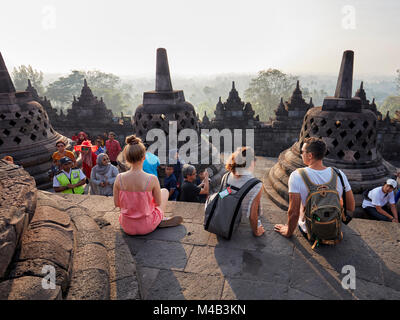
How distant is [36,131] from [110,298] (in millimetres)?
7096

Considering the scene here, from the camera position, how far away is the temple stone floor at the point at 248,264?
2.27 meters

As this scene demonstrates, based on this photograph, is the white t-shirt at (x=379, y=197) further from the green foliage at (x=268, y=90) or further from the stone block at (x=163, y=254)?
the green foliage at (x=268, y=90)

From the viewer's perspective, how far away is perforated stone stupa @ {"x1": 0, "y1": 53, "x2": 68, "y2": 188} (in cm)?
691

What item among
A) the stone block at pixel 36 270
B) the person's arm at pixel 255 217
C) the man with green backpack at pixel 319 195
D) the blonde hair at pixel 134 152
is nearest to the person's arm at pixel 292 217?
the man with green backpack at pixel 319 195

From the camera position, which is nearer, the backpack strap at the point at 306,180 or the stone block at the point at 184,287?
the stone block at the point at 184,287

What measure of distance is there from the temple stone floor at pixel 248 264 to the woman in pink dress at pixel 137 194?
0.17 meters

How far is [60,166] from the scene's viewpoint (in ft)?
16.1

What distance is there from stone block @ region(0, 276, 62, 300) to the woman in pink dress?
1.23 m

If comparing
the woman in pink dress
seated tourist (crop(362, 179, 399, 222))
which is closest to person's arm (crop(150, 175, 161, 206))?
the woman in pink dress

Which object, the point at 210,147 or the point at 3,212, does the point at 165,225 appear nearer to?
the point at 3,212

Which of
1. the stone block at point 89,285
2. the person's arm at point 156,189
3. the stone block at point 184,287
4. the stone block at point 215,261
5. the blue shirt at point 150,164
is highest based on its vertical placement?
the person's arm at point 156,189

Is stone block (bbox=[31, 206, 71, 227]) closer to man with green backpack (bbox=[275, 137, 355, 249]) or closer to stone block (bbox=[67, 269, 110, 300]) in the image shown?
stone block (bbox=[67, 269, 110, 300])

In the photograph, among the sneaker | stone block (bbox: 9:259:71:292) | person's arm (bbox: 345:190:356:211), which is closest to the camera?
stone block (bbox: 9:259:71:292)
